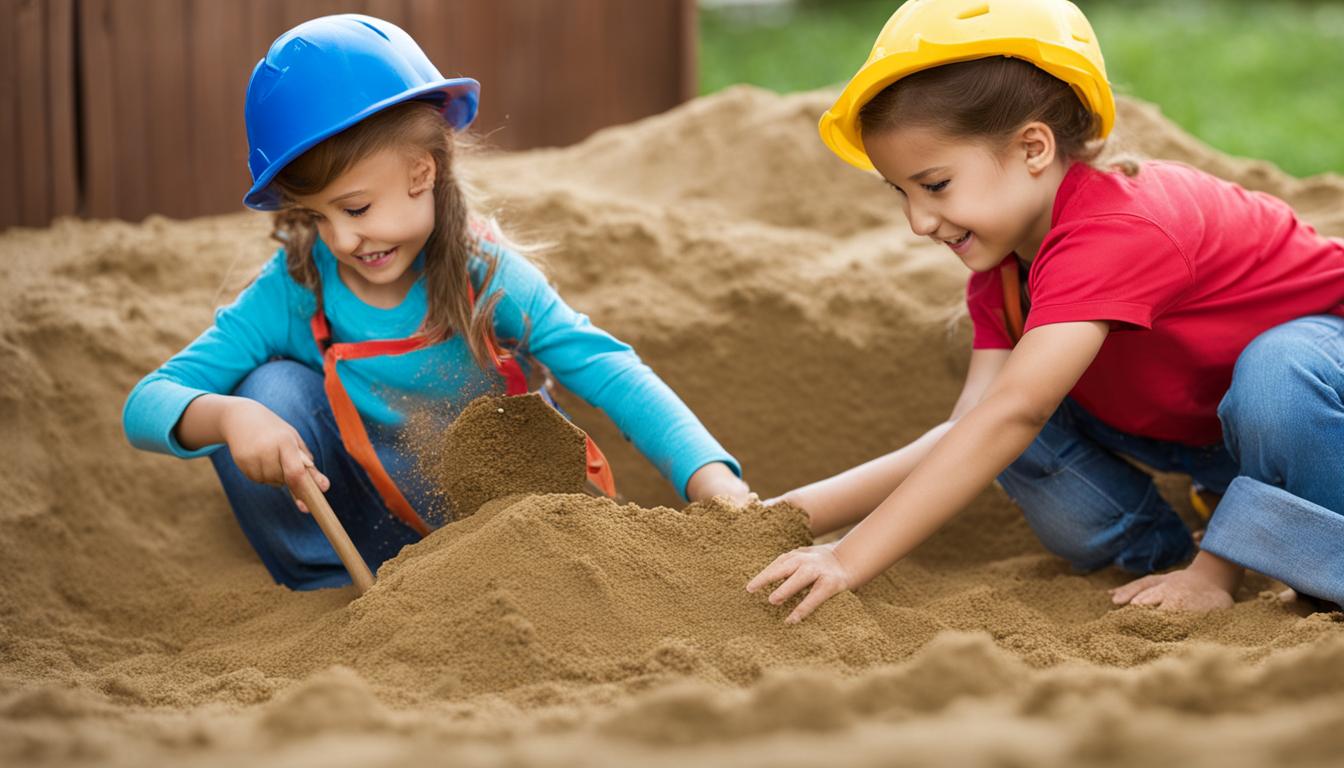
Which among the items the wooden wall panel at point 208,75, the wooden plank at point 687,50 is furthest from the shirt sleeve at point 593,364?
the wooden plank at point 687,50

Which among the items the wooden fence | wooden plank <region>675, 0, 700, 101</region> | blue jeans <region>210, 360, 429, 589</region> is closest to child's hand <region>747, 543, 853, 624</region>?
blue jeans <region>210, 360, 429, 589</region>

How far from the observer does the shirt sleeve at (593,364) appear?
2350 mm

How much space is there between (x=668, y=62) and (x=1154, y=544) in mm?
3249

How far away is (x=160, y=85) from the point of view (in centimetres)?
386

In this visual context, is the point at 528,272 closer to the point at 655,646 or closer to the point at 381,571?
the point at 381,571

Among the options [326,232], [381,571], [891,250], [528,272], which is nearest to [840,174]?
[891,250]

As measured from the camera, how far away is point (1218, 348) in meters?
2.21

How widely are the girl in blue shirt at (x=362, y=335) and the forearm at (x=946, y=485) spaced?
350 mm

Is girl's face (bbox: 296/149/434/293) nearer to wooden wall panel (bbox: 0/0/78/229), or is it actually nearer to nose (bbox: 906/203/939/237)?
nose (bbox: 906/203/939/237)

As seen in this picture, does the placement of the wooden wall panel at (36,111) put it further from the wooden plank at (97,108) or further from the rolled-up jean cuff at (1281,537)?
the rolled-up jean cuff at (1281,537)

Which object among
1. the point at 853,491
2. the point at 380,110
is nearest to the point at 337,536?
the point at 380,110

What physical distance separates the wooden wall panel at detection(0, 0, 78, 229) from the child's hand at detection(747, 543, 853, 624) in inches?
101

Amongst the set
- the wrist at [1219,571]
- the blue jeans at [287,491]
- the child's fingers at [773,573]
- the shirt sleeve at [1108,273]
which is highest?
the shirt sleeve at [1108,273]

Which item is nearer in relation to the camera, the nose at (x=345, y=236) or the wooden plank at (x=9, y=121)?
the nose at (x=345, y=236)
